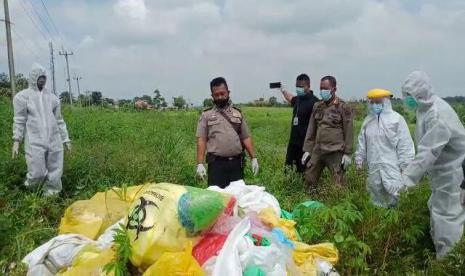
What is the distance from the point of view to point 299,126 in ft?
20.3

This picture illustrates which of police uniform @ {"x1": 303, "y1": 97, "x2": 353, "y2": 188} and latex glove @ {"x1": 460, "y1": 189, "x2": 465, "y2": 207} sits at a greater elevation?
police uniform @ {"x1": 303, "y1": 97, "x2": 353, "y2": 188}

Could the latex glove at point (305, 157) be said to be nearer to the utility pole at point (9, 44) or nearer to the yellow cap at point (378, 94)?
the yellow cap at point (378, 94)

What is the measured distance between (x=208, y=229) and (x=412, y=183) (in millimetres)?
1670

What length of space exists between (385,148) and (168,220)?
9.21 feet

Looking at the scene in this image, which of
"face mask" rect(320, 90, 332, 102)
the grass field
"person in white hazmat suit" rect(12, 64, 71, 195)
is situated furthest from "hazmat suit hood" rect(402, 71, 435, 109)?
"person in white hazmat suit" rect(12, 64, 71, 195)

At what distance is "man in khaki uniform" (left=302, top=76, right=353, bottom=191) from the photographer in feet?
17.9

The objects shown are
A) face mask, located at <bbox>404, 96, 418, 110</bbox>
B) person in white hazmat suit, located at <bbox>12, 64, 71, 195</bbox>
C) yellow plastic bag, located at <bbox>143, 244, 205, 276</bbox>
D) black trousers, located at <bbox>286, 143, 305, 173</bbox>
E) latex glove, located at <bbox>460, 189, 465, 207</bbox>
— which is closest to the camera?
yellow plastic bag, located at <bbox>143, 244, 205, 276</bbox>

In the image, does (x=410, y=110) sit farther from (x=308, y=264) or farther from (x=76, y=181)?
(x=76, y=181)

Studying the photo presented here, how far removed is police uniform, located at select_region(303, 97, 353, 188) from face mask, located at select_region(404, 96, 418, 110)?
1452 mm

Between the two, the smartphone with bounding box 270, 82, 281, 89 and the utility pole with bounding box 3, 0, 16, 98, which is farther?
the utility pole with bounding box 3, 0, 16, 98

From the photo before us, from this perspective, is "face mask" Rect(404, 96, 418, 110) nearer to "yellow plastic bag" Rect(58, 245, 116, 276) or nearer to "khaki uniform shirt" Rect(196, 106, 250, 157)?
"khaki uniform shirt" Rect(196, 106, 250, 157)

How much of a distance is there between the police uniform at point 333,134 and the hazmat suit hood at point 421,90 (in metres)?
1.58

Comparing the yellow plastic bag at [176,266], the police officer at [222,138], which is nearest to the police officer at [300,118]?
the police officer at [222,138]

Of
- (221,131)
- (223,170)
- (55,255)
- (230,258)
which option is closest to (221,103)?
(221,131)
